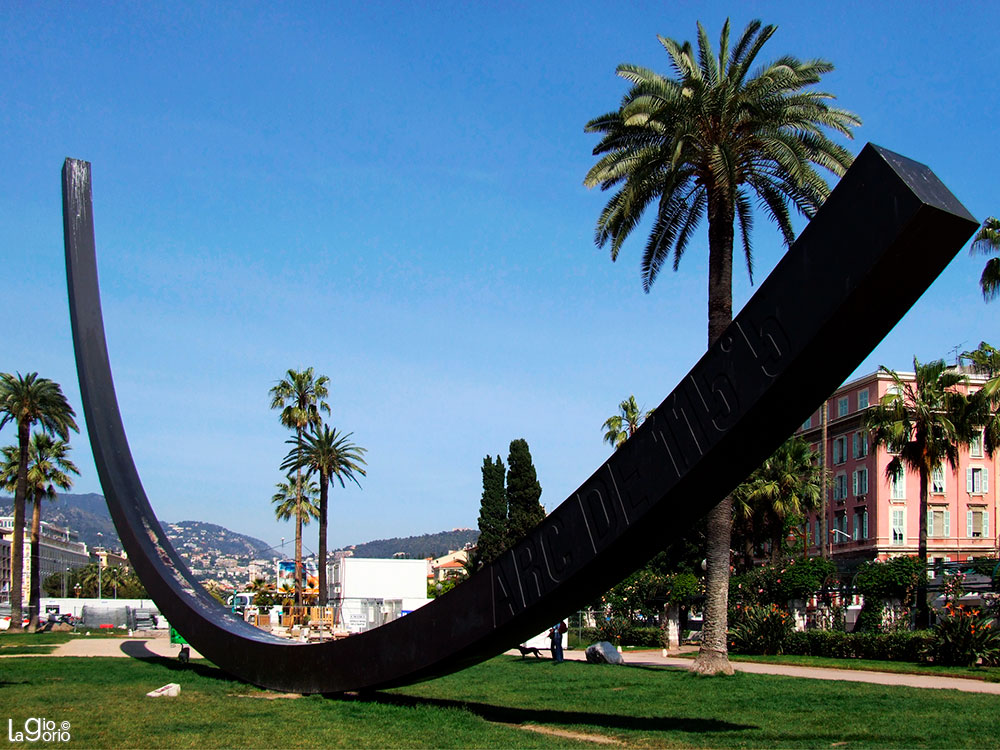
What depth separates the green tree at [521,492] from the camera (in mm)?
67812

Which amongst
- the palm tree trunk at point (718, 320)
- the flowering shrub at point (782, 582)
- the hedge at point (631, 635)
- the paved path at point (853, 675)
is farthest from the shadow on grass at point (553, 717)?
the hedge at point (631, 635)

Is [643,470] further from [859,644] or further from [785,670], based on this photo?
[859,644]

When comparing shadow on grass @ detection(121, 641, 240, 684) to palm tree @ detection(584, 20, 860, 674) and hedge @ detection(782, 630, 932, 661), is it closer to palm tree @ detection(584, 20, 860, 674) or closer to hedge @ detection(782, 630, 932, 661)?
palm tree @ detection(584, 20, 860, 674)

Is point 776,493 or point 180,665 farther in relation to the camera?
point 776,493

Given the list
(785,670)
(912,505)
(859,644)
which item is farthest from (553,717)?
(912,505)

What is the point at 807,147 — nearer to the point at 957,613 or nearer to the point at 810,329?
the point at 957,613

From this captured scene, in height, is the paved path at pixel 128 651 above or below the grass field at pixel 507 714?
below

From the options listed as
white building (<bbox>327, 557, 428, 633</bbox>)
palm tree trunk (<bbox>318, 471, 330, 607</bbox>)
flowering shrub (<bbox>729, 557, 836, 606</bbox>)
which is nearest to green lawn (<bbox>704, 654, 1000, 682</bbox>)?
flowering shrub (<bbox>729, 557, 836, 606</bbox>)

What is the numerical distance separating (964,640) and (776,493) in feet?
61.4

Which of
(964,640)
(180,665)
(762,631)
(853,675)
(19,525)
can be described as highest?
(19,525)

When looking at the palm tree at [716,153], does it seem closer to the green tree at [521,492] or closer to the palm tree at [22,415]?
the palm tree at [22,415]

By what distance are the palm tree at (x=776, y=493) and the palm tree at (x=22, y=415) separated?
102ft

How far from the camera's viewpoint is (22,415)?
1775 inches

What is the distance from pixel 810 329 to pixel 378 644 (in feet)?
20.3
